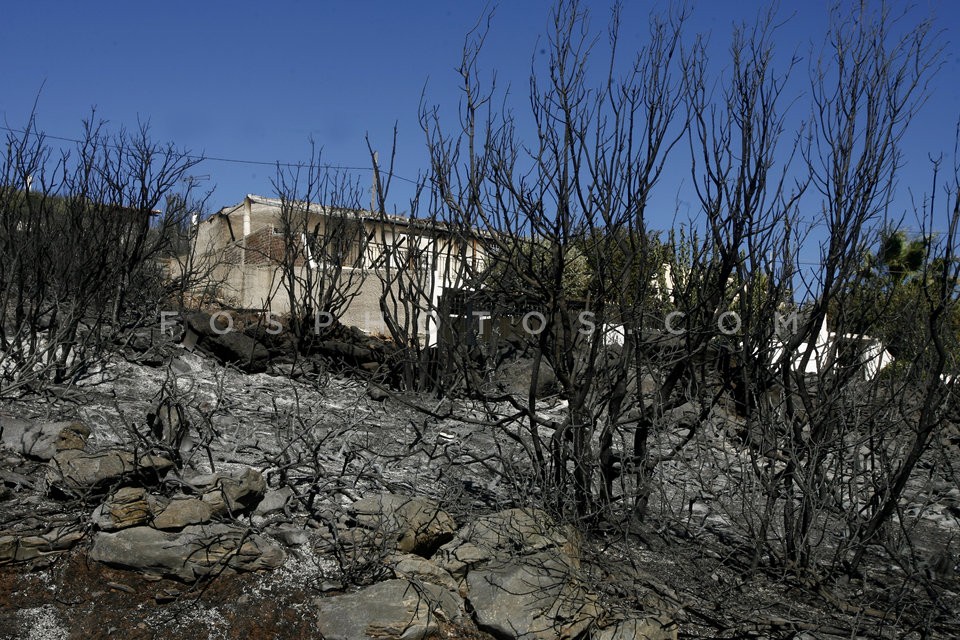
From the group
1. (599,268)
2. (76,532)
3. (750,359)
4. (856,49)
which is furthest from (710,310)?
(76,532)

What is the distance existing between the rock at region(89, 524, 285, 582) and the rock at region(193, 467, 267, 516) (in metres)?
0.18

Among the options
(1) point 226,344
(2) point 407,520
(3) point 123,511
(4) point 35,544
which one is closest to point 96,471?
(3) point 123,511

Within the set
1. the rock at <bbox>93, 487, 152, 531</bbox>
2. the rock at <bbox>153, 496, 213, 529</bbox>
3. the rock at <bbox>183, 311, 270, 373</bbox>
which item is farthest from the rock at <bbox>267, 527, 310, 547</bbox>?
the rock at <bbox>183, 311, 270, 373</bbox>

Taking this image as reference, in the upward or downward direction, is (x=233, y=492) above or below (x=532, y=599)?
above

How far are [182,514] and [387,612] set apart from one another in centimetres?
143

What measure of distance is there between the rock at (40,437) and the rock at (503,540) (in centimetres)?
278

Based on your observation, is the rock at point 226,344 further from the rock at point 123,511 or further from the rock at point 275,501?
the rock at point 123,511

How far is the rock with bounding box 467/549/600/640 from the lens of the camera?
16.4 feet

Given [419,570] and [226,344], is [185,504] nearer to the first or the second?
[419,570]

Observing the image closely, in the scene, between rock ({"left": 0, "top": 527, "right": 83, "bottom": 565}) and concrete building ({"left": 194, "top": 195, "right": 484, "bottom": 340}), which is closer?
rock ({"left": 0, "top": 527, "right": 83, "bottom": 565})

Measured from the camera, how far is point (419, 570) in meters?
5.25

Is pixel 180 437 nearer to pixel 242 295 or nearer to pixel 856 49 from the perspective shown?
pixel 856 49

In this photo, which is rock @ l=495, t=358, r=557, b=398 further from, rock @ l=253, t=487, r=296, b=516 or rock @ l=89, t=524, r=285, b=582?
rock @ l=89, t=524, r=285, b=582

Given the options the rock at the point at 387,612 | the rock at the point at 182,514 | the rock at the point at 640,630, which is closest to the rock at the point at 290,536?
the rock at the point at 182,514
